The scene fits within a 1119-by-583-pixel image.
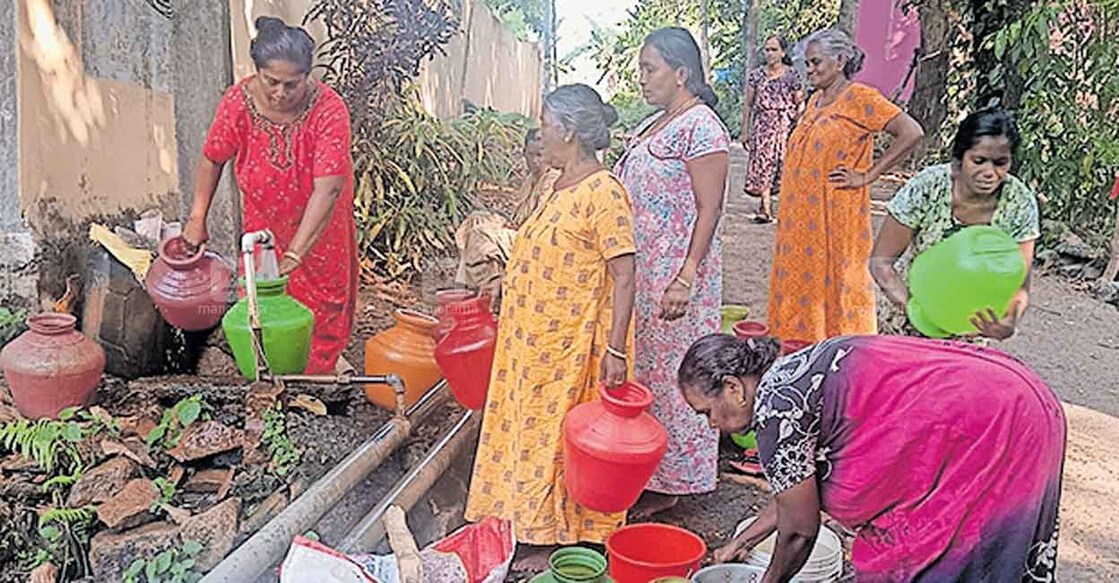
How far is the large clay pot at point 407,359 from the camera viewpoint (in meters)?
4.15

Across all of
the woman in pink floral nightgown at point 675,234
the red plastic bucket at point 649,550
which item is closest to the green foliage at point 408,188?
the woman in pink floral nightgown at point 675,234

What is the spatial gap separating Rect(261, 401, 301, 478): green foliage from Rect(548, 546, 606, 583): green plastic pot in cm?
135

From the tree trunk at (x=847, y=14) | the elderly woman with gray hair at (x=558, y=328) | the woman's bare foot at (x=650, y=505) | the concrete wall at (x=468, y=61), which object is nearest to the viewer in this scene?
the elderly woman with gray hair at (x=558, y=328)

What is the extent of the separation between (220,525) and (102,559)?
36cm

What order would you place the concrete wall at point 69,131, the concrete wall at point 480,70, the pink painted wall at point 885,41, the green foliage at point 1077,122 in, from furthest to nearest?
the pink painted wall at point 885,41 < the concrete wall at point 480,70 < the green foliage at point 1077,122 < the concrete wall at point 69,131

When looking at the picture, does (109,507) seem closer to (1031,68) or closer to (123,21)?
(123,21)

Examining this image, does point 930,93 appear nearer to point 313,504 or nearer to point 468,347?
point 468,347

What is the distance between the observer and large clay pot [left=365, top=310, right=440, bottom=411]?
Answer: 13.6 feet

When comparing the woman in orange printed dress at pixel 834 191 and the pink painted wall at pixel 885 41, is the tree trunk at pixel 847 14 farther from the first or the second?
the pink painted wall at pixel 885 41

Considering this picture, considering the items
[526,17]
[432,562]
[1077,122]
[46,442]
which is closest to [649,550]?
[432,562]

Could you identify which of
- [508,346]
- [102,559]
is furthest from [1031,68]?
[102,559]

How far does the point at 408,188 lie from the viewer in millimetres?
8016

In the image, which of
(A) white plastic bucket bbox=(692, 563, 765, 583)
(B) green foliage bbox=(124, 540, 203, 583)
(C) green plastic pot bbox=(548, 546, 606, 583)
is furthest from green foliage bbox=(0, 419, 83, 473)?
(A) white plastic bucket bbox=(692, 563, 765, 583)

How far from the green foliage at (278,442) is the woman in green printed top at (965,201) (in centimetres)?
213
